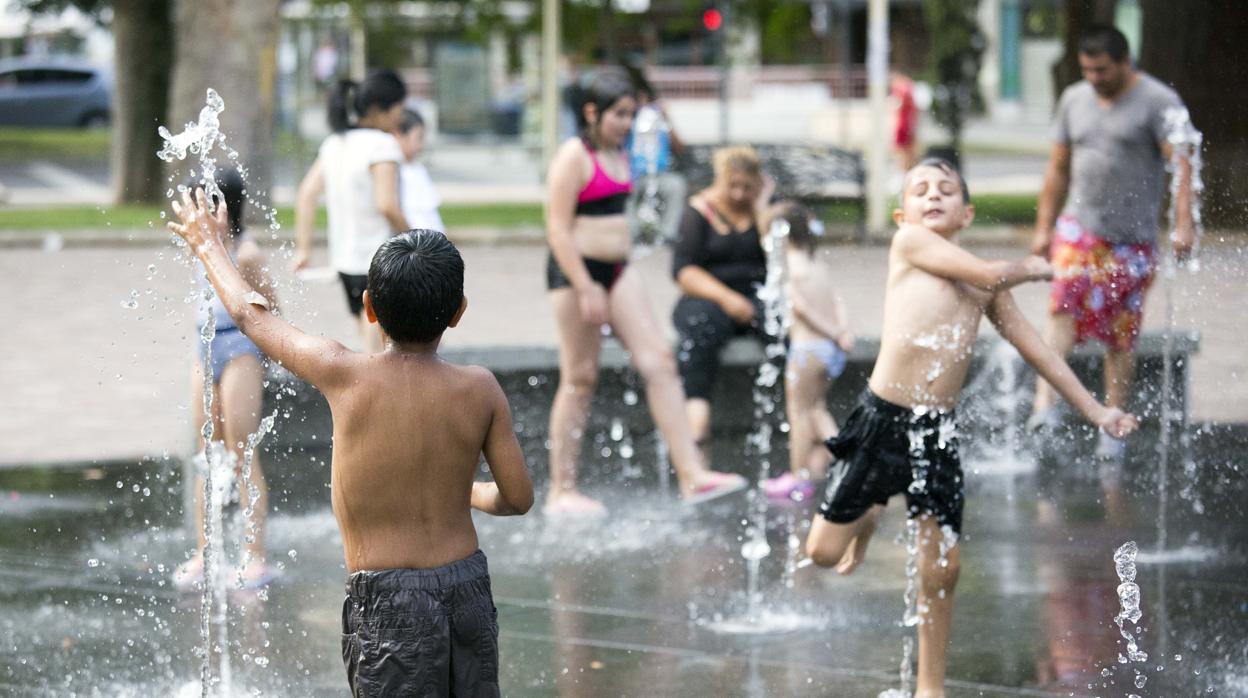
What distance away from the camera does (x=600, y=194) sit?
6.56 m

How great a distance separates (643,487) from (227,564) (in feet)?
6.96

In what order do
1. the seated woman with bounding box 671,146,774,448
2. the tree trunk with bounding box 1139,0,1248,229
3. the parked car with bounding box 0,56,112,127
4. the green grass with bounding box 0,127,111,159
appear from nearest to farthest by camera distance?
the tree trunk with bounding box 1139,0,1248,229
the seated woman with bounding box 671,146,774,448
the green grass with bounding box 0,127,111,159
the parked car with bounding box 0,56,112,127

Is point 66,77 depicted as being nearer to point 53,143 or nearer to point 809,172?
point 53,143

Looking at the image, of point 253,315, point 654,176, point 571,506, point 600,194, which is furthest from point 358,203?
point 654,176

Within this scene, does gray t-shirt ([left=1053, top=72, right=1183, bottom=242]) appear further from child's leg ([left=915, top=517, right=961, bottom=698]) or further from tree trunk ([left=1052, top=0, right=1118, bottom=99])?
tree trunk ([left=1052, top=0, right=1118, bottom=99])

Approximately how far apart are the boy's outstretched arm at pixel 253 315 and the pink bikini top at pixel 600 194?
273 cm

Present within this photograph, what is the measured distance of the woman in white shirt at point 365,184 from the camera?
21.9ft

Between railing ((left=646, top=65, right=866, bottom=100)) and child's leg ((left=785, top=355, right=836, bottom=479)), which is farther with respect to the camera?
railing ((left=646, top=65, right=866, bottom=100))

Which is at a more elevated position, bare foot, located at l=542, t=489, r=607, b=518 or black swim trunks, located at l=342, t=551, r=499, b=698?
black swim trunks, located at l=342, t=551, r=499, b=698

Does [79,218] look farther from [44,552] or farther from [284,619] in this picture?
[284,619]

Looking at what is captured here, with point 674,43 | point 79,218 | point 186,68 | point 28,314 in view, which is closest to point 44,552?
point 28,314

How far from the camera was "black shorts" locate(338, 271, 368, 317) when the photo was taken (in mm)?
6816

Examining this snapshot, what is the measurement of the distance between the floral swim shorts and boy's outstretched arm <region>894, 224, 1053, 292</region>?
2.50 metres

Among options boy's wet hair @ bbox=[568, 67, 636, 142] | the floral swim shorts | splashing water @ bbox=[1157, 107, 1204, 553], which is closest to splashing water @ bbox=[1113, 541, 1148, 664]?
splashing water @ bbox=[1157, 107, 1204, 553]
